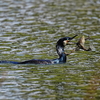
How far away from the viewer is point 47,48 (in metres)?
18.7

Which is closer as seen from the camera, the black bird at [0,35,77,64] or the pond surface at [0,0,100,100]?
the pond surface at [0,0,100,100]

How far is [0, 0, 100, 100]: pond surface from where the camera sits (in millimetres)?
12555

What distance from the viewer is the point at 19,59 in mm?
16938

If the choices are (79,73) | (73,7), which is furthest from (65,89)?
(73,7)

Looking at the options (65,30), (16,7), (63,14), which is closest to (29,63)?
(65,30)

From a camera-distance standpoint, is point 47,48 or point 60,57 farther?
point 47,48

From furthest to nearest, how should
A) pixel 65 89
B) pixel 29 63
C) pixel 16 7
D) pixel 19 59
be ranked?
pixel 16 7 → pixel 19 59 → pixel 29 63 → pixel 65 89

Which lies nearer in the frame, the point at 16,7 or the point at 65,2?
the point at 16,7

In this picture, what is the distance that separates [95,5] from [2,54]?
542 inches

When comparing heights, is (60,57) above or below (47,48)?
above

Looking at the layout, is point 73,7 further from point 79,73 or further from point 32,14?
point 79,73

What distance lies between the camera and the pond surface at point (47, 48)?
41.2 ft

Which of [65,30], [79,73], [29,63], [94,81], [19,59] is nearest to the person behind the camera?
[94,81]

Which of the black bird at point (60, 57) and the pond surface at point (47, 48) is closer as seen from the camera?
the pond surface at point (47, 48)
